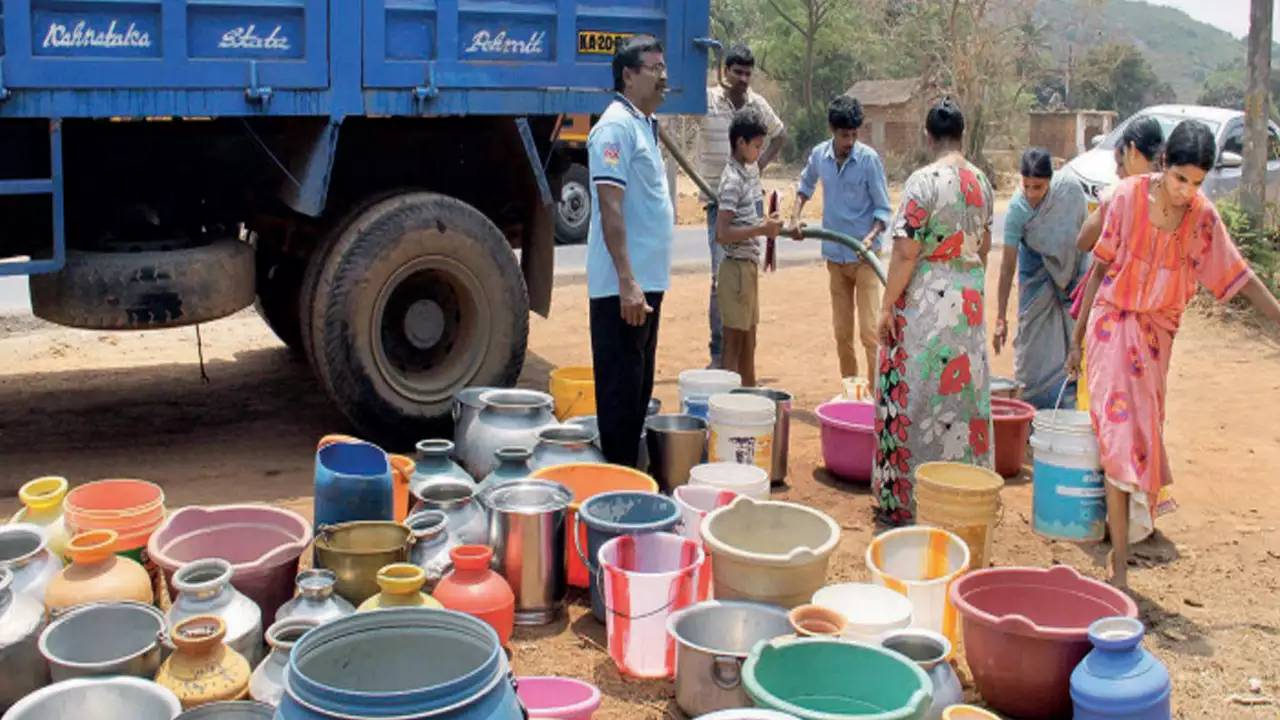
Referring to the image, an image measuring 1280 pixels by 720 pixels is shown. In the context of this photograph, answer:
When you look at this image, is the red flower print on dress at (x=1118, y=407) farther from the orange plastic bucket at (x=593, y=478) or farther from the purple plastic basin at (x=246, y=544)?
the purple plastic basin at (x=246, y=544)

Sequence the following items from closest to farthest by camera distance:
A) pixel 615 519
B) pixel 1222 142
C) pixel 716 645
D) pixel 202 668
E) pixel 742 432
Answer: pixel 202 668
pixel 716 645
pixel 615 519
pixel 742 432
pixel 1222 142

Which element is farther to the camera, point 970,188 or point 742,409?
point 742,409

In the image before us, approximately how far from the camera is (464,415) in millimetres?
5312

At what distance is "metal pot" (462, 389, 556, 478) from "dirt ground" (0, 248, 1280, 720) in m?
0.81

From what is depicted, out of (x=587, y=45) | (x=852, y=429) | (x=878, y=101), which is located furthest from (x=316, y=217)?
(x=878, y=101)

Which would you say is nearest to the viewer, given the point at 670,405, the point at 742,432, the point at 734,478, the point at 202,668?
the point at 202,668

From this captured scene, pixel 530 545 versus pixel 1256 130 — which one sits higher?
pixel 1256 130

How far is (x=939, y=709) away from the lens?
128 inches

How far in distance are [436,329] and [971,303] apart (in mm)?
2681

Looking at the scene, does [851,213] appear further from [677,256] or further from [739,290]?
[677,256]

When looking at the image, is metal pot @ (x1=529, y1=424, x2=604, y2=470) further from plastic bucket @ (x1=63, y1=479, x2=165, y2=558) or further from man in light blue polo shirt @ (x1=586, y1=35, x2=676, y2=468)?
plastic bucket @ (x1=63, y1=479, x2=165, y2=558)

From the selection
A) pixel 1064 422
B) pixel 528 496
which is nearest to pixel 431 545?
pixel 528 496

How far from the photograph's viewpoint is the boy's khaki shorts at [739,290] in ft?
21.2

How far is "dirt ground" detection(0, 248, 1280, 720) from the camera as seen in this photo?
4.10 m
